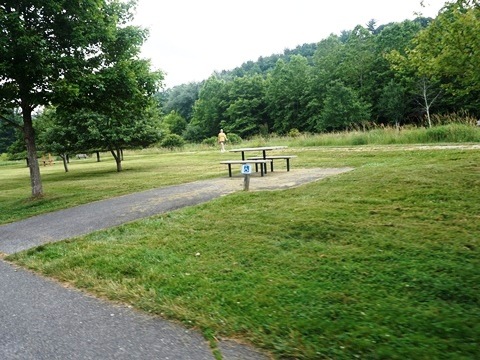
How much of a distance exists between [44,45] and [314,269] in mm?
7717

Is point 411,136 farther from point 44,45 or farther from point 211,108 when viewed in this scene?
point 211,108

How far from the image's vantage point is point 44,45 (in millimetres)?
7973

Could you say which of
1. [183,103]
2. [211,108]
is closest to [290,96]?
[211,108]

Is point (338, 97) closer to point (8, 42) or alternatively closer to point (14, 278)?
point (8, 42)

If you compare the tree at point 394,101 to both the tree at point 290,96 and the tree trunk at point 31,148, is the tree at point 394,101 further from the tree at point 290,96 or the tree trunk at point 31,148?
the tree trunk at point 31,148

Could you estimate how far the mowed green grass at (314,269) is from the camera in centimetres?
241

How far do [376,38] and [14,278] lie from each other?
184 ft

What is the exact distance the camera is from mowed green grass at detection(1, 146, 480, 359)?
7.92ft

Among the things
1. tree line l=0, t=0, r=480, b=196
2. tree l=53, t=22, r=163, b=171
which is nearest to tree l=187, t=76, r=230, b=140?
tree line l=0, t=0, r=480, b=196

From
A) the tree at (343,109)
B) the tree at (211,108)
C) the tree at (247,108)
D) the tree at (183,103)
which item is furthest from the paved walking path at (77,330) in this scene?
the tree at (183,103)

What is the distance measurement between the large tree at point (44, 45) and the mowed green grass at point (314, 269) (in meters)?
4.71

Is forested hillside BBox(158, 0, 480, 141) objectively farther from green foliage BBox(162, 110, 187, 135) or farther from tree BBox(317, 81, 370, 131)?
green foliage BBox(162, 110, 187, 135)

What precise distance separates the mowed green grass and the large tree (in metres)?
4.71

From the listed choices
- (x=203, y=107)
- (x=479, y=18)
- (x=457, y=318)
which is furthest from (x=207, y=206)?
(x=203, y=107)
